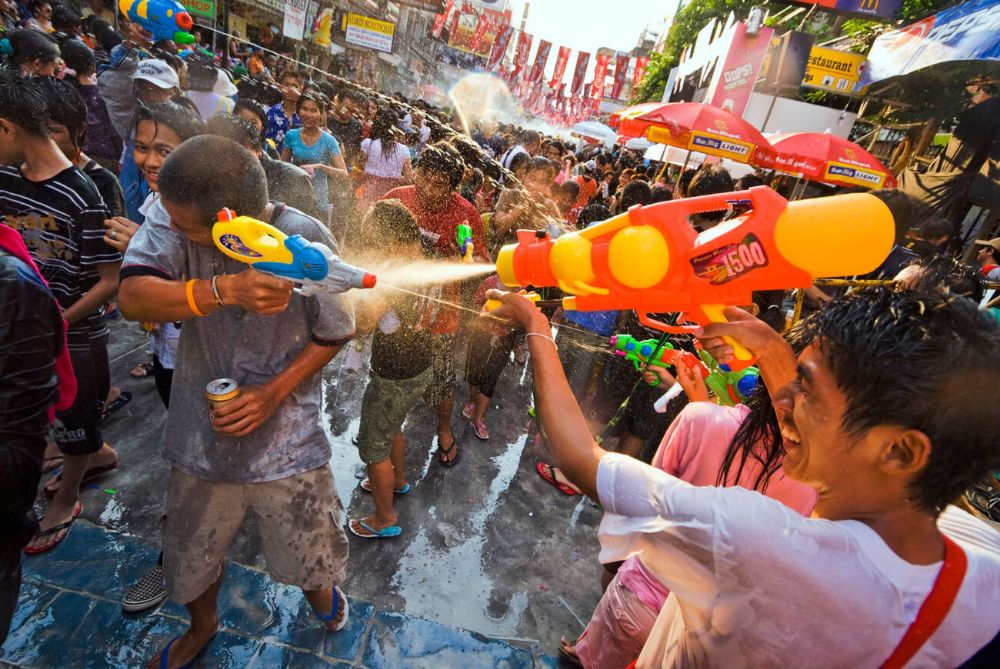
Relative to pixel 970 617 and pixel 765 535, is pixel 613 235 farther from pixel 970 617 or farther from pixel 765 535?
pixel 970 617

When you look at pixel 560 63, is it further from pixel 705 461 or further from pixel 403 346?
pixel 705 461

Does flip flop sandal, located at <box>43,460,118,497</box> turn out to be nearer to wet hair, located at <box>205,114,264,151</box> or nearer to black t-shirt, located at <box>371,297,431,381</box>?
black t-shirt, located at <box>371,297,431,381</box>

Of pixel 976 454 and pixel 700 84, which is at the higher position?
pixel 700 84

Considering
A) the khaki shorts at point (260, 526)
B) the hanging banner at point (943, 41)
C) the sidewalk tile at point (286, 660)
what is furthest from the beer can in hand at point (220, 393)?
the hanging banner at point (943, 41)

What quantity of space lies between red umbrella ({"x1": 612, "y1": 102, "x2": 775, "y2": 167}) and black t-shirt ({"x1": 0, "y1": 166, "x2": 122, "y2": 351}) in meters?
8.24

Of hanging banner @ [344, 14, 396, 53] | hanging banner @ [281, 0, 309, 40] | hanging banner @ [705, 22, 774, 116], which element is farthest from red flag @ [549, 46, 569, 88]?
hanging banner @ [281, 0, 309, 40]

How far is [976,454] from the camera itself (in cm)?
93

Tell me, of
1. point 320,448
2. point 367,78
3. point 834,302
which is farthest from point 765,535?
point 367,78

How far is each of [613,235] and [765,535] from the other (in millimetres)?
893

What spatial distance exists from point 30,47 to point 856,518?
722 centimetres

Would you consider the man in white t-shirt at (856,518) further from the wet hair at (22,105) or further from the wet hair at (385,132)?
the wet hair at (385,132)

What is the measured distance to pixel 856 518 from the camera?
1.03 m

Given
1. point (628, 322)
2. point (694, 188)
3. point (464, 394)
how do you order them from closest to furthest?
point (628, 322)
point (694, 188)
point (464, 394)

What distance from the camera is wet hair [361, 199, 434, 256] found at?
2965mm
